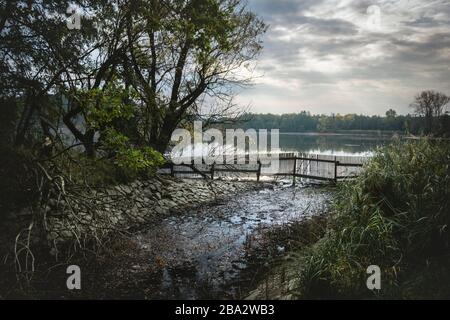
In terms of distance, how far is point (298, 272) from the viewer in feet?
17.7

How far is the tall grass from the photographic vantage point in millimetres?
4637

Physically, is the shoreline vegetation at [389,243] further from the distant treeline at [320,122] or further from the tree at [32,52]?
the distant treeline at [320,122]

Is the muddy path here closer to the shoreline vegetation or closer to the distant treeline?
the shoreline vegetation

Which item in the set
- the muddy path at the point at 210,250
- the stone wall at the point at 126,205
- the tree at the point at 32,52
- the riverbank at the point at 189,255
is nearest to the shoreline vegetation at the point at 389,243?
the muddy path at the point at 210,250

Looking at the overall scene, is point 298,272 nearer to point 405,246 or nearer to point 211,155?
point 405,246

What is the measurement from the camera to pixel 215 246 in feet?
28.5

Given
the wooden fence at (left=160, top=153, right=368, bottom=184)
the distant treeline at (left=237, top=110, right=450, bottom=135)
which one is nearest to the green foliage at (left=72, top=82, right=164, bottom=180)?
the wooden fence at (left=160, top=153, right=368, bottom=184)

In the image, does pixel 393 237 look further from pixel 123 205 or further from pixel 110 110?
pixel 123 205

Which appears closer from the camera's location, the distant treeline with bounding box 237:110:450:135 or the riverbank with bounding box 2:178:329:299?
the riverbank with bounding box 2:178:329:299

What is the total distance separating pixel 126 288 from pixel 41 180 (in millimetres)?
3820

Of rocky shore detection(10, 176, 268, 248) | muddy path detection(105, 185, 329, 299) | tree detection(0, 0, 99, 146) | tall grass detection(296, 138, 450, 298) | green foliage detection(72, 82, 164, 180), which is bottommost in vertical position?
muddy path detection(105, 185, 329, 299)

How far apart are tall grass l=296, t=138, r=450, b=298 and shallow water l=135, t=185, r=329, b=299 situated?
1.74 metres

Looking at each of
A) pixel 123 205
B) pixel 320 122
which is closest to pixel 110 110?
pixel 123 205
